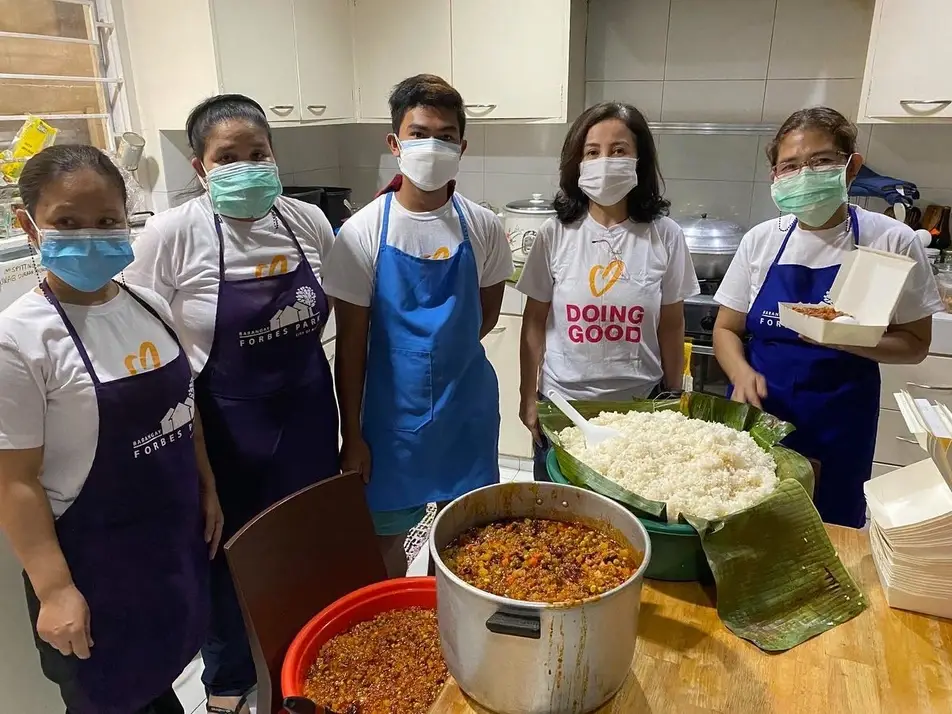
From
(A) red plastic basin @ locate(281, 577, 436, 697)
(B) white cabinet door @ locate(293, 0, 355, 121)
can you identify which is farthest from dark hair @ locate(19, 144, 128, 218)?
(B) white cabinet door @ locate(293, 0, 355, 121)

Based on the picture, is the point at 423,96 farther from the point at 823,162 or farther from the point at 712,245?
the point at 712,245

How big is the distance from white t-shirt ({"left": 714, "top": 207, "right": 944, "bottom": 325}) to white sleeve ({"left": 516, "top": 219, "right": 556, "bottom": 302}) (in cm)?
39

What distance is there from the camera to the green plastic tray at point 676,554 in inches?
36.3

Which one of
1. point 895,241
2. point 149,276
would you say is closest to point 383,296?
point 149,276

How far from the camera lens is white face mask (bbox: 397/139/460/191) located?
1437mm

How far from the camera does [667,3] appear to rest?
2.63 m

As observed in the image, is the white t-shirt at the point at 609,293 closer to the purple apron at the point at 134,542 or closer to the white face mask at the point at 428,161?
the white face mask at the point at 428,161

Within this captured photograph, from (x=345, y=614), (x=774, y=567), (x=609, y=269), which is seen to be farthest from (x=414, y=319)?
(x=774, y=567)

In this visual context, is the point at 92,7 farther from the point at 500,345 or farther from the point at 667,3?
the point at 667,3

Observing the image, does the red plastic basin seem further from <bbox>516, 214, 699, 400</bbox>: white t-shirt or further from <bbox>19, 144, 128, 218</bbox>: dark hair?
<bbox>19, 144, 128, 218</bbox>: dark hair

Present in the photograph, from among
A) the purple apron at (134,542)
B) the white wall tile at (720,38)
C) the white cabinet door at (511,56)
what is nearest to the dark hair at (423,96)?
the purple apron at (134,542)

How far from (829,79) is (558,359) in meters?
1.70

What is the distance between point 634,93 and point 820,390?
1.70 metres

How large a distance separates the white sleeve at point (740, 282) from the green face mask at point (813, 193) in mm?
134
